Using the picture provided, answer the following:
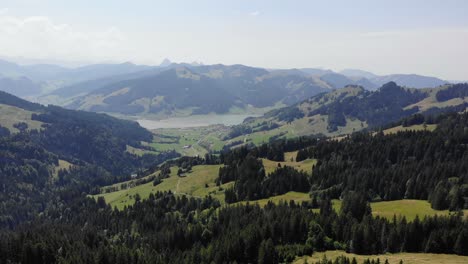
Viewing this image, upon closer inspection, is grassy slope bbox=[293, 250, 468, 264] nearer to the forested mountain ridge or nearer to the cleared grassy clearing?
the forested mountain ridge

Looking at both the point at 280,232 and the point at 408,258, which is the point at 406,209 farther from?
the point at 280,232

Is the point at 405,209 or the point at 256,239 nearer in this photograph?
the point at 256,239

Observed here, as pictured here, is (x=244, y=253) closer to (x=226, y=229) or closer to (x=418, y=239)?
(x=226, y=229)

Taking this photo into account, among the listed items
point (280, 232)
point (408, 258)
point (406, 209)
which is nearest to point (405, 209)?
point (406, 209)

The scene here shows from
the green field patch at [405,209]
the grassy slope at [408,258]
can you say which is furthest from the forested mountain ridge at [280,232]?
the green field patch at [405,209]

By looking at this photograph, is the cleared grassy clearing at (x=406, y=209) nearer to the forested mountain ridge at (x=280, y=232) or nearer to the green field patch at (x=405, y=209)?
the green field patch at (x=405, y=209)

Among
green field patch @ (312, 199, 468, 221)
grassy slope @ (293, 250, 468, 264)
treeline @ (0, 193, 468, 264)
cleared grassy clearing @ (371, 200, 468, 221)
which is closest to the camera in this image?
grassy slope @ (293, 250, 468, 264)

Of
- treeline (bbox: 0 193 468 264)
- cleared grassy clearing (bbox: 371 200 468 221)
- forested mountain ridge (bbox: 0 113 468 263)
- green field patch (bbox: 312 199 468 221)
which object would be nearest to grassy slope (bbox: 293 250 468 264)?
treeline (bbox: 0 193 468 264)

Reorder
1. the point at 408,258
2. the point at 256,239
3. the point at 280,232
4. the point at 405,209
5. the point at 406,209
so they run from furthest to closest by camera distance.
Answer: the point at 406,209, the point at 405,209, the point at 280,232, the point at 256,239, the point at 408,258

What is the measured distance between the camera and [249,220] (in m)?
152

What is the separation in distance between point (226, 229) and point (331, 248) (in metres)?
41.6

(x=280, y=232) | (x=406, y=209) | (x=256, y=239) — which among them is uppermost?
(x=406, y=209)

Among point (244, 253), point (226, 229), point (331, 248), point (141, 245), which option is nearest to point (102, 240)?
point (141, 245)

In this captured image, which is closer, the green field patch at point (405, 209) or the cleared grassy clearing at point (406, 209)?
the green field patch at point (405, 209)
